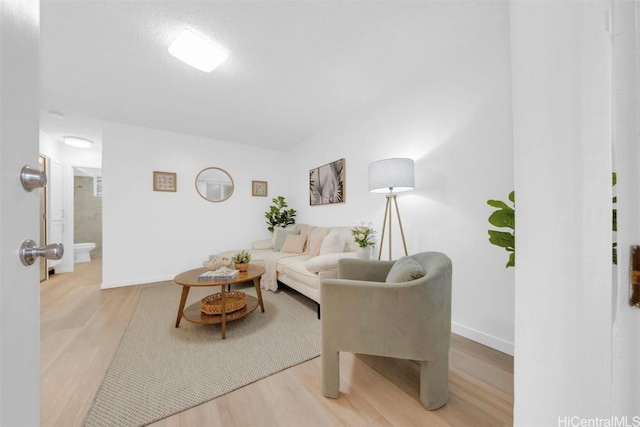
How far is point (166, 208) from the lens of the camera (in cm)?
346

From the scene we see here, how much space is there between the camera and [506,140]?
1.56 m

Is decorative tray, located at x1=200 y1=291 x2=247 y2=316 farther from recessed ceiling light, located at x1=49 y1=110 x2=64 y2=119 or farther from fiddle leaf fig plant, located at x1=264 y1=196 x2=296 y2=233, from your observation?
recessed ceiling light, located at x1=49 y1=110 x2=64 y2=119

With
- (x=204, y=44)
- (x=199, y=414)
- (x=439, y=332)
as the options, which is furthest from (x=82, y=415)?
(x=204, y=44)

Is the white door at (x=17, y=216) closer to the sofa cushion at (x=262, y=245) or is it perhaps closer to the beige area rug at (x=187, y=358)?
the beige area rug at (x=187, y=358)

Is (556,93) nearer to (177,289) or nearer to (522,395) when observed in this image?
(522,395)

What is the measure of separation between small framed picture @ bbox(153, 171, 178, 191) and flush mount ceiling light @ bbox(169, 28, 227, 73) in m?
2.10

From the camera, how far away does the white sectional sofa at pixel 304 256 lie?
2182mm

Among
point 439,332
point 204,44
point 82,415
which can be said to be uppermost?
point 204,44

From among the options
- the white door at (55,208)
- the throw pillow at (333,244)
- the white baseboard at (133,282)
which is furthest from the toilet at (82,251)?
the throw pillow at (333,244)

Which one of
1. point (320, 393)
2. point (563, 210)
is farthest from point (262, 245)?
point (563, 210)

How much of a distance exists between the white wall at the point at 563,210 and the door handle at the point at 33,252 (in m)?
0.98

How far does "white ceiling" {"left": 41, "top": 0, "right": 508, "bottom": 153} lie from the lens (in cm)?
149

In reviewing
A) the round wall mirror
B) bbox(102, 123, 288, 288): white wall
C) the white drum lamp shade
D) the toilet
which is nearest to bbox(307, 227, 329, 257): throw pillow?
the white drum lamp shade

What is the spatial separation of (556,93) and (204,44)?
2161 mm
